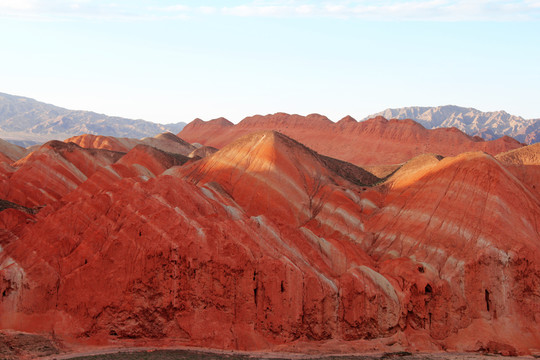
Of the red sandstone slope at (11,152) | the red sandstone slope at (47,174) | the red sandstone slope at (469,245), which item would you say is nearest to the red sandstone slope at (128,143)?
the red sandstone slope at (11,152)

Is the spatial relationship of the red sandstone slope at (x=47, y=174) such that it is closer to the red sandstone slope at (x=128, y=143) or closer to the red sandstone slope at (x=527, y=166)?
the red sandstone slope at (x=128, y=143)

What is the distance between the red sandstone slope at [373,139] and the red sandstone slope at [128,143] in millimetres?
25454

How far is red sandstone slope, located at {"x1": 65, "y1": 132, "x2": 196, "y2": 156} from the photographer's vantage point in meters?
116

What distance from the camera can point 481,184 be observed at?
148ft

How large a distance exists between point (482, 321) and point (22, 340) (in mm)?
26358

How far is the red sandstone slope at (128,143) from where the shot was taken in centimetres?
11556

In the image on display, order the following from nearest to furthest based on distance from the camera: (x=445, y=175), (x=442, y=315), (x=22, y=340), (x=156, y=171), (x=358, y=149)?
(x=22, y=340) < (x=442, y=315) < (x=445, y=175) < (x=156, y=171) < (x=358, y=149)

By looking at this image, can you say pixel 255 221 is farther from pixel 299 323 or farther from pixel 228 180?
pixel 228 180

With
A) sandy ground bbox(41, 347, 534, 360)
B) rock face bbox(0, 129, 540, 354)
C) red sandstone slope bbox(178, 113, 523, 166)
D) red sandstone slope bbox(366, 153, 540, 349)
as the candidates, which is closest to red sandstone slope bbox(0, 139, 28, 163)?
red sandstone slope bbox(178, 113, 523, 166)

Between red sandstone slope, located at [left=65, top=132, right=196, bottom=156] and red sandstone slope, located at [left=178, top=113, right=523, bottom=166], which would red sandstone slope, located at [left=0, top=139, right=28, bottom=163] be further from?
red sandstone slope, located at [left=178, top=113, right=523, bottom=166]

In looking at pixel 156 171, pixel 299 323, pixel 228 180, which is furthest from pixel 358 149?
pixel 299 323

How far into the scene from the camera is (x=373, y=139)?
133 meters

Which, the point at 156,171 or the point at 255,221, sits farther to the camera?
the point at 156,171

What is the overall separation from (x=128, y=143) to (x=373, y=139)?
5085cm
